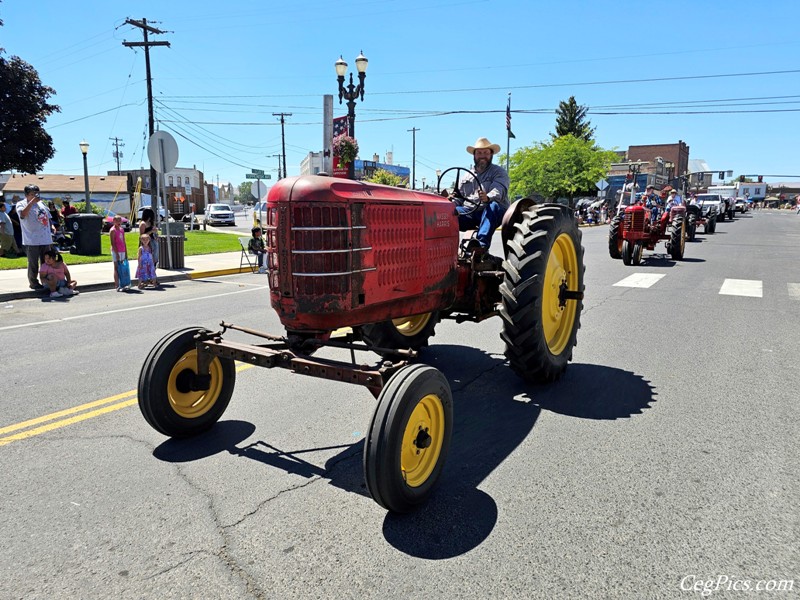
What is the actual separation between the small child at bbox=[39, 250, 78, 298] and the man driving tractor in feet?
26.6

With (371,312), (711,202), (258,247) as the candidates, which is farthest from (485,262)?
(711,202)

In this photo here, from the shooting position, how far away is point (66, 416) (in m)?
4.17

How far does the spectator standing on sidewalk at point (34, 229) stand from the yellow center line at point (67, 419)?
7.10 meters

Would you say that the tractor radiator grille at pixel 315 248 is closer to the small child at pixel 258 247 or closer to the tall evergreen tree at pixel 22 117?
the small child at pixel 258 247

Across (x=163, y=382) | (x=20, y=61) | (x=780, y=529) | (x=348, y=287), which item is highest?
(x=20, y=61)

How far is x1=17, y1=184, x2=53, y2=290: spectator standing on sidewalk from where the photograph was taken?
392 inches

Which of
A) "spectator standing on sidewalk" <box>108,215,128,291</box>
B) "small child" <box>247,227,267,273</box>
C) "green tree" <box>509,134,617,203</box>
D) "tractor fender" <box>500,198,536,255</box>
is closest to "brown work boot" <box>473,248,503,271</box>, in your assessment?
"tractor fender" <box>500,198,536,255</box>

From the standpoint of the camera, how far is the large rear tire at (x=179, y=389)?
139 inches

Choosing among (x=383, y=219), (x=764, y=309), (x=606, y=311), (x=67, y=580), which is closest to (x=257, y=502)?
(x=67, y=580)

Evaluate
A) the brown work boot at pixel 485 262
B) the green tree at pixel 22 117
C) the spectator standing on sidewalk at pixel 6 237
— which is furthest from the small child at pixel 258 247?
the green tree at pixel 22 117

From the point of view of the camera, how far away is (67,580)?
Answer: 7.73 ft

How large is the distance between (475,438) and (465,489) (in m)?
0.69

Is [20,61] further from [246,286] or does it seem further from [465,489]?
[465,489]

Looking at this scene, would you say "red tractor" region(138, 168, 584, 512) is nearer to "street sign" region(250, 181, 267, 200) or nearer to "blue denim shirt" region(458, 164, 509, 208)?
"blue denim shirt" region(458, 164, 509, 208)
